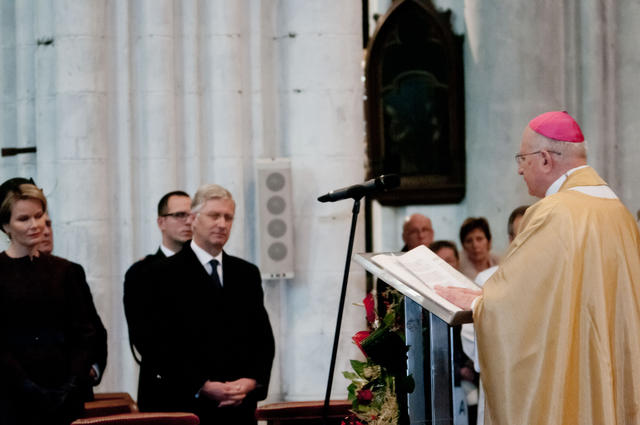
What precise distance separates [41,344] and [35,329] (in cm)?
7

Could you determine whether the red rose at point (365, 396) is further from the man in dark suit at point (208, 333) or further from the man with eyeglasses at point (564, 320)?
the man in dark suit at point (208, 333)

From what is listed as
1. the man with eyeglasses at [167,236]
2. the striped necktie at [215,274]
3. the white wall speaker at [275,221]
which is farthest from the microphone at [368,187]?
the white wall speaker at [275,221]

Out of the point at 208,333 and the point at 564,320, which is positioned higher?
the point at 564,320

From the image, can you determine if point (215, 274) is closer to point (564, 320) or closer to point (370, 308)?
point (370, 308)

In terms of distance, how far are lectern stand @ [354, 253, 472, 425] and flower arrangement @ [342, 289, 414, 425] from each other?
43 mm

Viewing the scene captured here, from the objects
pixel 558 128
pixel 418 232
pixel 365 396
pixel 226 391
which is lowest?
pixel 226 391

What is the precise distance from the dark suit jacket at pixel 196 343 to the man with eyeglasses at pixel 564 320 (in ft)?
4.94

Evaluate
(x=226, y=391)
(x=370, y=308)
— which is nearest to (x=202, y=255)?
→ (x=226, y=391)

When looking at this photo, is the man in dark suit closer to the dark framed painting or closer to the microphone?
the microphone

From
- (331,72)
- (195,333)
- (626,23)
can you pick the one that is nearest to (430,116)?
(626,23)

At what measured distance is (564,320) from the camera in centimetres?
344

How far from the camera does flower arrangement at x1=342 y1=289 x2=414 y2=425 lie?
11.6 ft

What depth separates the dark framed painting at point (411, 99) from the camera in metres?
9.41

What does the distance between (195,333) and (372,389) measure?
1280 mm
